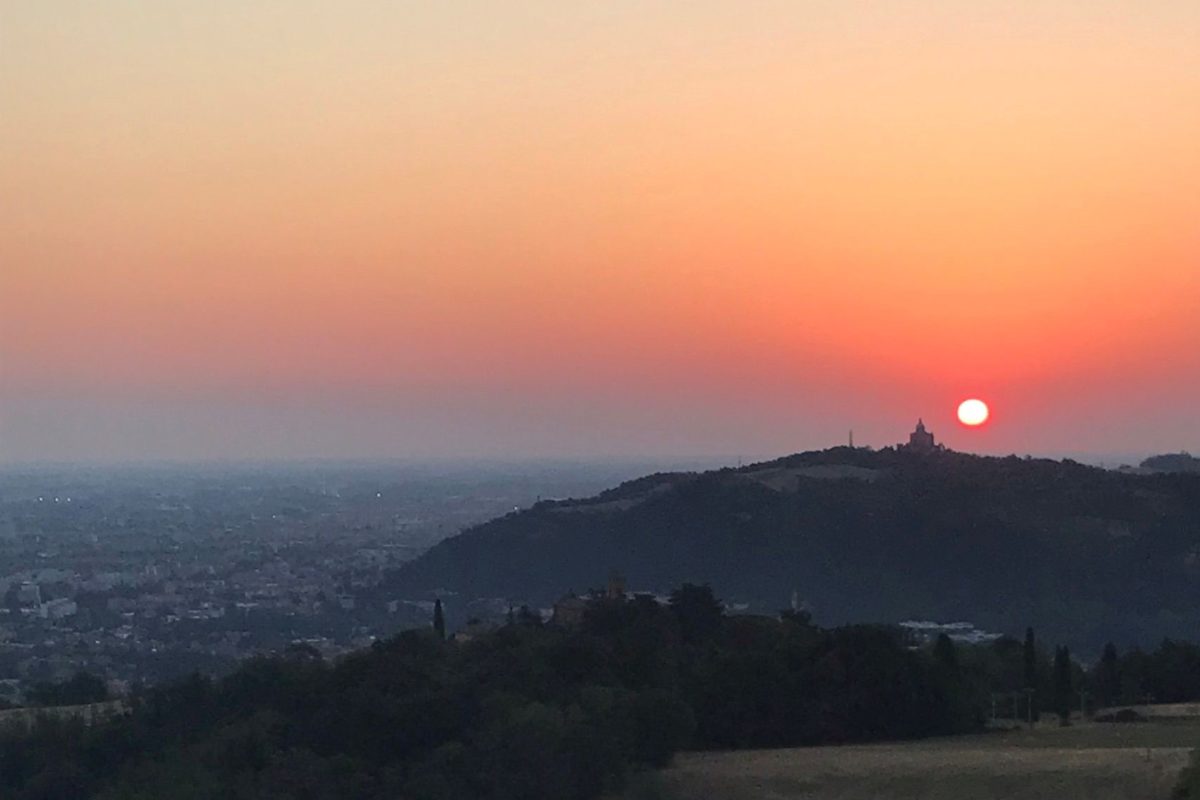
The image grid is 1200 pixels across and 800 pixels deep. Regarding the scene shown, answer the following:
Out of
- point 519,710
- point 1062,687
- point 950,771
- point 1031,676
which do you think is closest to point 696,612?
point 1031,676

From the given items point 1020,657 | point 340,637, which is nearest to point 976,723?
point 1020,657

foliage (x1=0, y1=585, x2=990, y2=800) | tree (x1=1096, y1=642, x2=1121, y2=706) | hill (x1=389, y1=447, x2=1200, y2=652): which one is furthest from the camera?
hill (x1=389, y1=447, x2=1200, y2=652)

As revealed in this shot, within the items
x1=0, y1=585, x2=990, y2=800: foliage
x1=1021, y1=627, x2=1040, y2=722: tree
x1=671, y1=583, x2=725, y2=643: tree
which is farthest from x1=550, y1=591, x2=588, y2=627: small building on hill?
x1=1021, y1=627, x2=1040, y2=722: tree

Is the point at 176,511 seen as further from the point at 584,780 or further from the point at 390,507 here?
the point at 584,780

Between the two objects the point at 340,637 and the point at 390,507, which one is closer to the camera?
the point at 340,637

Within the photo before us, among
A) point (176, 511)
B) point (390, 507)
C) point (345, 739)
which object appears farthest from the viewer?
point (390, 507)

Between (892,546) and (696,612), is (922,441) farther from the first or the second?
(696,612)

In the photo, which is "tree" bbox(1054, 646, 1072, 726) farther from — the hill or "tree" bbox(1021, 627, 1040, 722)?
the hill
